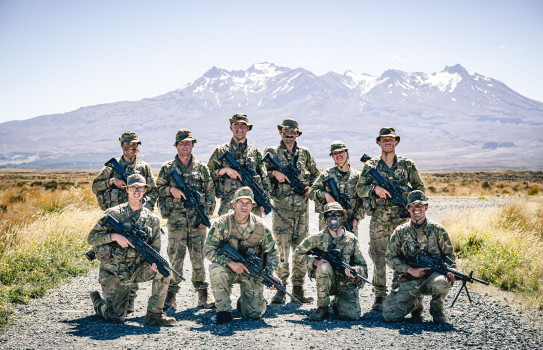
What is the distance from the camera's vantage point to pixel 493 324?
6496 millimetres

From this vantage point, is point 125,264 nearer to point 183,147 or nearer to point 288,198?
point 183,147

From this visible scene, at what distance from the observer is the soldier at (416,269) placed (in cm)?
664

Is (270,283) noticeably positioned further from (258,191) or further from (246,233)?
(258,191)

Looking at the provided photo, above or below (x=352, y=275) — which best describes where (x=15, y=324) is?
below

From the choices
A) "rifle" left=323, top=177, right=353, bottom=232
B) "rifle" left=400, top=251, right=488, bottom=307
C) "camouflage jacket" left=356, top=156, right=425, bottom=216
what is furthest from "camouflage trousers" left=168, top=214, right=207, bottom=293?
"rifle" left=400, top=251, right=488, bottom=307

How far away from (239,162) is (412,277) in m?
3.69

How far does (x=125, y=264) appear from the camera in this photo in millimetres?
6781

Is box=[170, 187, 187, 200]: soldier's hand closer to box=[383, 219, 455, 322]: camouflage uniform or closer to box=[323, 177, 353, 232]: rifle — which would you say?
box=[323, 177, 353, 232]: rifle

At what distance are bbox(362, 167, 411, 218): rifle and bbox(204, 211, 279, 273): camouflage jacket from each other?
219 cm

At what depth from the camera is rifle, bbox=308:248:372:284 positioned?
22.5 ft

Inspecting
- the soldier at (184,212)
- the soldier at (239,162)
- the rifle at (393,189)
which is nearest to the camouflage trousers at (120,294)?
the soldier at (184,212)

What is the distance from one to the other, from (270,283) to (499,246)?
5.77 m

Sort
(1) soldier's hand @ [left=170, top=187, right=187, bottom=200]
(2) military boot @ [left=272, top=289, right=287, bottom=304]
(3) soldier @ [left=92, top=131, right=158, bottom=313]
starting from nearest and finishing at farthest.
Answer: (1) soldier's hand @ [left=170, top=187, right=187, bottom=200]
(2) military boot @ [left=272, top=289, right=287, bottom=304]
(3) soldier @ [left=92, top=131, right=158, bottom=313]

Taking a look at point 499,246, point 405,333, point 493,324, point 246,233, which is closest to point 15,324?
point 246,233
